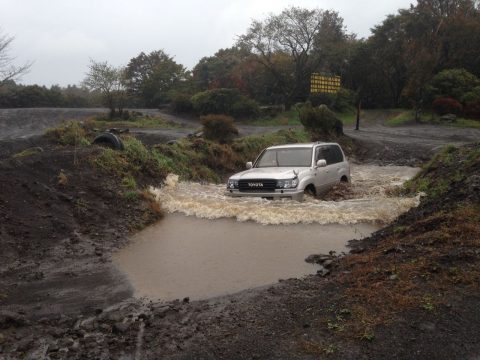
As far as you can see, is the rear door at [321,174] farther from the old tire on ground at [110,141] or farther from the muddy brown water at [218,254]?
the old tire on ground at [110,141]

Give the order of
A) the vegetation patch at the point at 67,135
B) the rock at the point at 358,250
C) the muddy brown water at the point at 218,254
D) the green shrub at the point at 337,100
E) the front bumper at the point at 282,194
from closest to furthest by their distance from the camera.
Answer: the muddy brown water at the point at 218,254, the rock at the point at 358,250, the front bumper at the point at 282,194, the vegetation patch at the point at 67,135, the green shrub at the point at 337,100

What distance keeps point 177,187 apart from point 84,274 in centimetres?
702

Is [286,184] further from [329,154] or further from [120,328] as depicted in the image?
[120,328]

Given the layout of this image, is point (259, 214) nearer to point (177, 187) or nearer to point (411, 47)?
point (177, 187)

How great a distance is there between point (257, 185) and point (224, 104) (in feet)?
101

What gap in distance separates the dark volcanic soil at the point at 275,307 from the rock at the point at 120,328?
2 centimetres

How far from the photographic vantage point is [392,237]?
721cm

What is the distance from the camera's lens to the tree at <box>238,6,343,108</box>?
45.1 m

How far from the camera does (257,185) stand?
35.1ft

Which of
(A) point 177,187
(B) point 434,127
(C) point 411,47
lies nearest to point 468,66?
(C) point 411,47

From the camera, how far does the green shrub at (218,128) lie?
20417 mm

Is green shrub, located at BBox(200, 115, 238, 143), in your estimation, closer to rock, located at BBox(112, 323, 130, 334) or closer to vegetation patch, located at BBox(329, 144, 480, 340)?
vegetation patch, located at BBox(329, 144, 480, 340)

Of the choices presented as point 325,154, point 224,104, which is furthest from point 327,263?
point 224,104

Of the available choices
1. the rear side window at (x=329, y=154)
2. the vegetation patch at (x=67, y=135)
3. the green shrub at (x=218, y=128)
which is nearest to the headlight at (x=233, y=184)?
the rear side window at (x=329, y=154)
